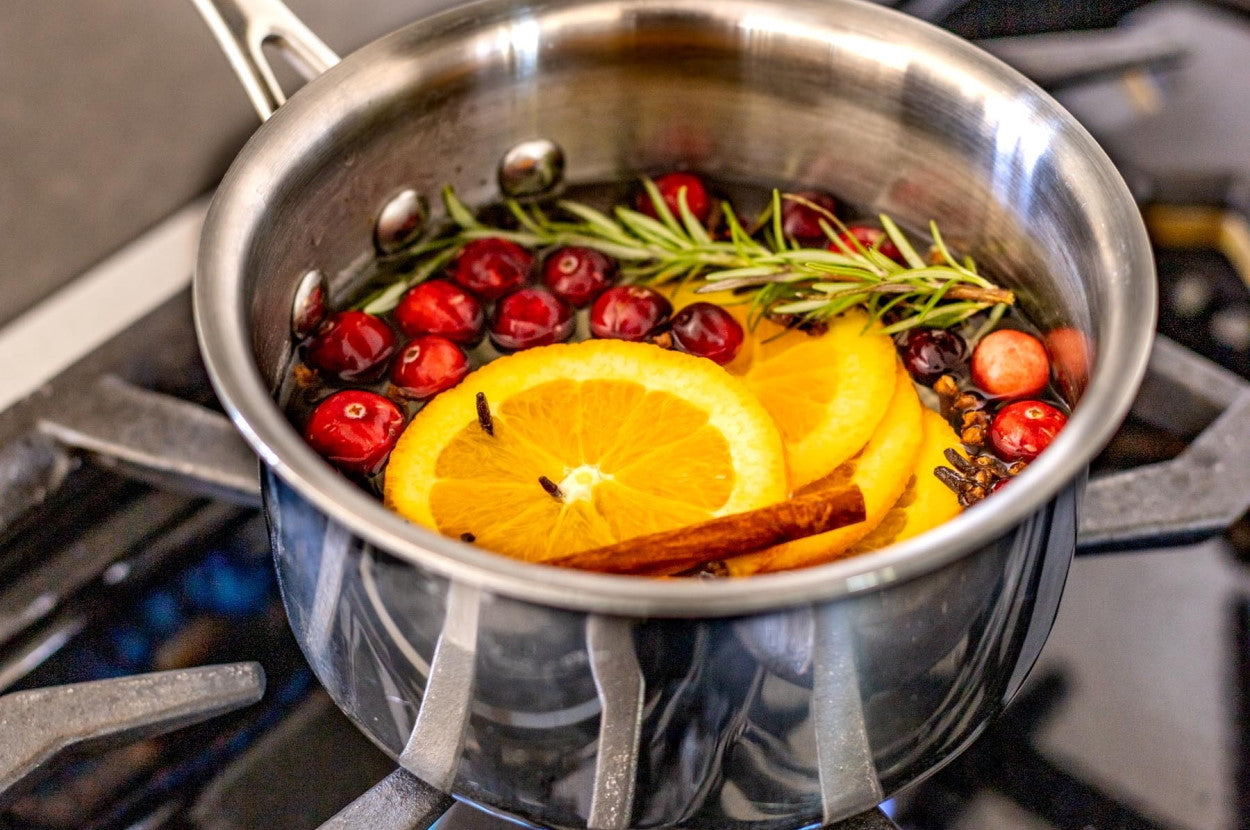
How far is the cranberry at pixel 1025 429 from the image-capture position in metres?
0.85

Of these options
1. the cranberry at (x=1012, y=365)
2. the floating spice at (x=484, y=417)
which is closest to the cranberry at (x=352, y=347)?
the floating spice at (x=484, y=417)

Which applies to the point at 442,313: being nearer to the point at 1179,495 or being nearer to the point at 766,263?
the point at 766,263

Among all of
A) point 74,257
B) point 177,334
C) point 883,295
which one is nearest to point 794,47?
point 883,295

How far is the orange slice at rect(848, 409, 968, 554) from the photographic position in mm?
803

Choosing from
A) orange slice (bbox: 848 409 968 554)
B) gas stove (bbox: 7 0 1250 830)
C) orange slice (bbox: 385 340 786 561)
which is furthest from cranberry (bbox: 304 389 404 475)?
orange slice (bbox: 848 409 968 554)

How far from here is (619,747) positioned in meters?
0.64

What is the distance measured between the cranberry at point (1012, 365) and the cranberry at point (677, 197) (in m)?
0.30

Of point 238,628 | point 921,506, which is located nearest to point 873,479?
point 921,506

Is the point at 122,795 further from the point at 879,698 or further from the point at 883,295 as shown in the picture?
the point at 883,295

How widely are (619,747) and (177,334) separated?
634 mm

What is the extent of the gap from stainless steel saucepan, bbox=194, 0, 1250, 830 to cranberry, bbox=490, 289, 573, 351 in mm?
147

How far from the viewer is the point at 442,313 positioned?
3.11 ft

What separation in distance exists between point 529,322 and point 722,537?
1.00 ft

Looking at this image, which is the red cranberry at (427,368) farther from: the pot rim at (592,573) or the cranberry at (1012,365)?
the cranberry at (1012,365)
